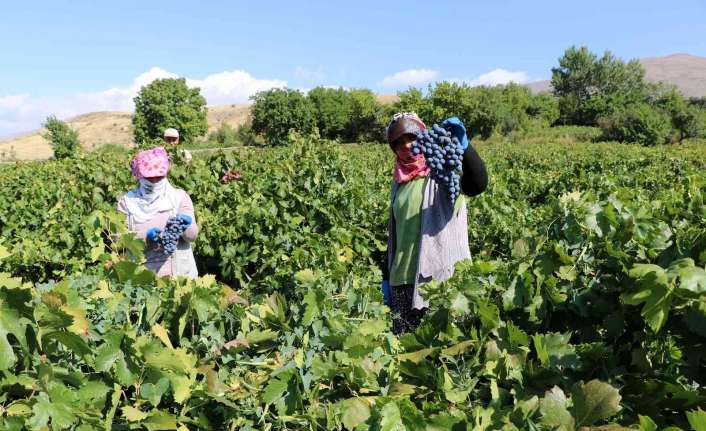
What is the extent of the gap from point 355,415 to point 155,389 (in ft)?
1.85

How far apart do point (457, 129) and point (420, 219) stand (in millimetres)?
606

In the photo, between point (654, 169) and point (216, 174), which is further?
point (654, 169)

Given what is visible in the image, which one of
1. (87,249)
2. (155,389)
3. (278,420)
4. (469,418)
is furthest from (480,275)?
(87,249)

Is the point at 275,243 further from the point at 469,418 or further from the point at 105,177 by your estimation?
the point at 469,418

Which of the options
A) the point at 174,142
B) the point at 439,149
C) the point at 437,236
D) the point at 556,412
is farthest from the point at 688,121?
the point at 556,412

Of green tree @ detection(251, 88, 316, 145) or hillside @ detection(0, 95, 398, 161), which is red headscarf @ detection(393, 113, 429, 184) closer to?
green tree @ detection(251, 88, 316, 145)

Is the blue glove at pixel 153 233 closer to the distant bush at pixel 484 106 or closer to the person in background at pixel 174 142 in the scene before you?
the person in background at pixel 174 142

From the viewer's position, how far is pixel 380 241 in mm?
5336

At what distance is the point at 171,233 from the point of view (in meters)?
3.74

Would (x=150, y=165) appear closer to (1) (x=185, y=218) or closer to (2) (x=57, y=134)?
(1) (x=185, y=218)

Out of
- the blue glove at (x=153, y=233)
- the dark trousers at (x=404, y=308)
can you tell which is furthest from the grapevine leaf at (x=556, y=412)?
the blue glove at (x=153, y=233)

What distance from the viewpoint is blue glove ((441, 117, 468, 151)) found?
7.88 feet

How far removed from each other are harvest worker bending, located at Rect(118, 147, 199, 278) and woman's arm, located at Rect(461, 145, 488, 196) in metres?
2.01

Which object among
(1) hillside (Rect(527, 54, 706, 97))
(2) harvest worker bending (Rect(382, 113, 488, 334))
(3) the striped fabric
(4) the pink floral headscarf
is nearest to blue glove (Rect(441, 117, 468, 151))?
(2) harvest worker bending (Rect(382, 113, 488, 334))
